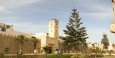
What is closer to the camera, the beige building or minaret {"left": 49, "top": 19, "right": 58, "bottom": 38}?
the beige building

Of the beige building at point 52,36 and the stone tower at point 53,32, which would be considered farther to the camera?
the stone tower at point 53,32

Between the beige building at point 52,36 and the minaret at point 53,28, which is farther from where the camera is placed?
the minaret at point 53,28

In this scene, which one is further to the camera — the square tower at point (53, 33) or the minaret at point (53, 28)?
the minaret at point (53, 28)

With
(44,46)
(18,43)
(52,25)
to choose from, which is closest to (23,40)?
(18,43)

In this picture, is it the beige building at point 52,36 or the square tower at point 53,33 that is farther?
the square tower at point 53,33

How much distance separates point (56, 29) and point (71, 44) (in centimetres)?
1703

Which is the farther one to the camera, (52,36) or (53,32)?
(52,36)

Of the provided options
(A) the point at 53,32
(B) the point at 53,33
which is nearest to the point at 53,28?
(A) the point at 53,32

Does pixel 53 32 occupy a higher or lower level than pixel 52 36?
higher

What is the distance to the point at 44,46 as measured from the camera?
6169cm

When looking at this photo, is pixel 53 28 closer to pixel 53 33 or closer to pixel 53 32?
pixel 53 32

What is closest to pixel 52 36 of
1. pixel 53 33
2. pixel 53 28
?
pixel 53 33

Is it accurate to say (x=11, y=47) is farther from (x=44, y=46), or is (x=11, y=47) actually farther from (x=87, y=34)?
(x=87, y=34)

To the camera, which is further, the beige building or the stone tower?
the stone tower
